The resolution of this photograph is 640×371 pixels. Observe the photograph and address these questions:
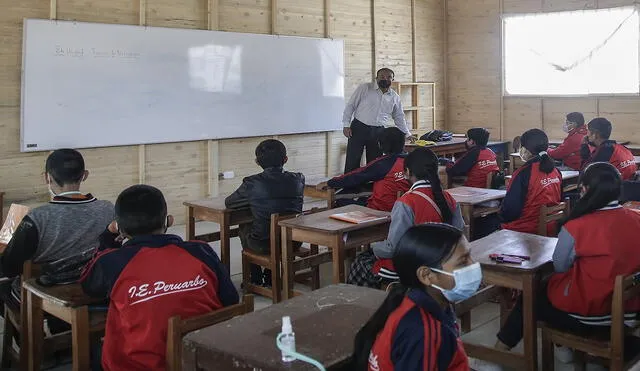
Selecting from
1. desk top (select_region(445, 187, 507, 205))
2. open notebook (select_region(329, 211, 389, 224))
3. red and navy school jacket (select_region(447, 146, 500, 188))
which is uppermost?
red and navy school jacket (select_region(447, 146, 500, 188))

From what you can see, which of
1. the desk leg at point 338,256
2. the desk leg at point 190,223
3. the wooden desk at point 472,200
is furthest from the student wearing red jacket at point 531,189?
the desk leg at point 190,223

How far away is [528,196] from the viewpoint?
4.22 meters

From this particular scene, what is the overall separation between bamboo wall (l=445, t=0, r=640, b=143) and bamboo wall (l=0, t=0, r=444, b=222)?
22 cm

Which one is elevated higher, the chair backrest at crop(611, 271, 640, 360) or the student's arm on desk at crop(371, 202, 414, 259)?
the student's arm on desk at crop(371, 202, 414, 259)

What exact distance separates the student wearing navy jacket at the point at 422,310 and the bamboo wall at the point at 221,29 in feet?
16.7

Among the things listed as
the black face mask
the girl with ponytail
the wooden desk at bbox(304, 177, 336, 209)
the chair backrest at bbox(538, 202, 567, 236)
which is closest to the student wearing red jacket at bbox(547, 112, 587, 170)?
the black face mask

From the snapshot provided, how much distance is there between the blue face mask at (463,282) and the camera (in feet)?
5.89

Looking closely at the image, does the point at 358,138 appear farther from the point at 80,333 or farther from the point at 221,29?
the point at 80,333

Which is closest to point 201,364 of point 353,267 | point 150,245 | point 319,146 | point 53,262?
point 150,245

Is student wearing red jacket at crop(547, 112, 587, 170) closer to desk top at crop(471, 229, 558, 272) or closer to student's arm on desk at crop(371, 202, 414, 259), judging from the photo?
desk top at crop(471, 229, 558, 272)

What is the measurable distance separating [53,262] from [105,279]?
2.76 ft

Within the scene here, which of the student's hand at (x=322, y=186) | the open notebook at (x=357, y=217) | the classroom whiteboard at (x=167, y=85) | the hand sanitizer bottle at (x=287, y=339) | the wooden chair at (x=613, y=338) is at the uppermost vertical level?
the classroom whiteboard at (x=167, y=85)

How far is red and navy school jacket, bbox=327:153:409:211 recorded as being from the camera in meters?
4.73

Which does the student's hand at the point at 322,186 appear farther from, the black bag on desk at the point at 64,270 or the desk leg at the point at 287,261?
the black bag on desk at the point at 64,270
